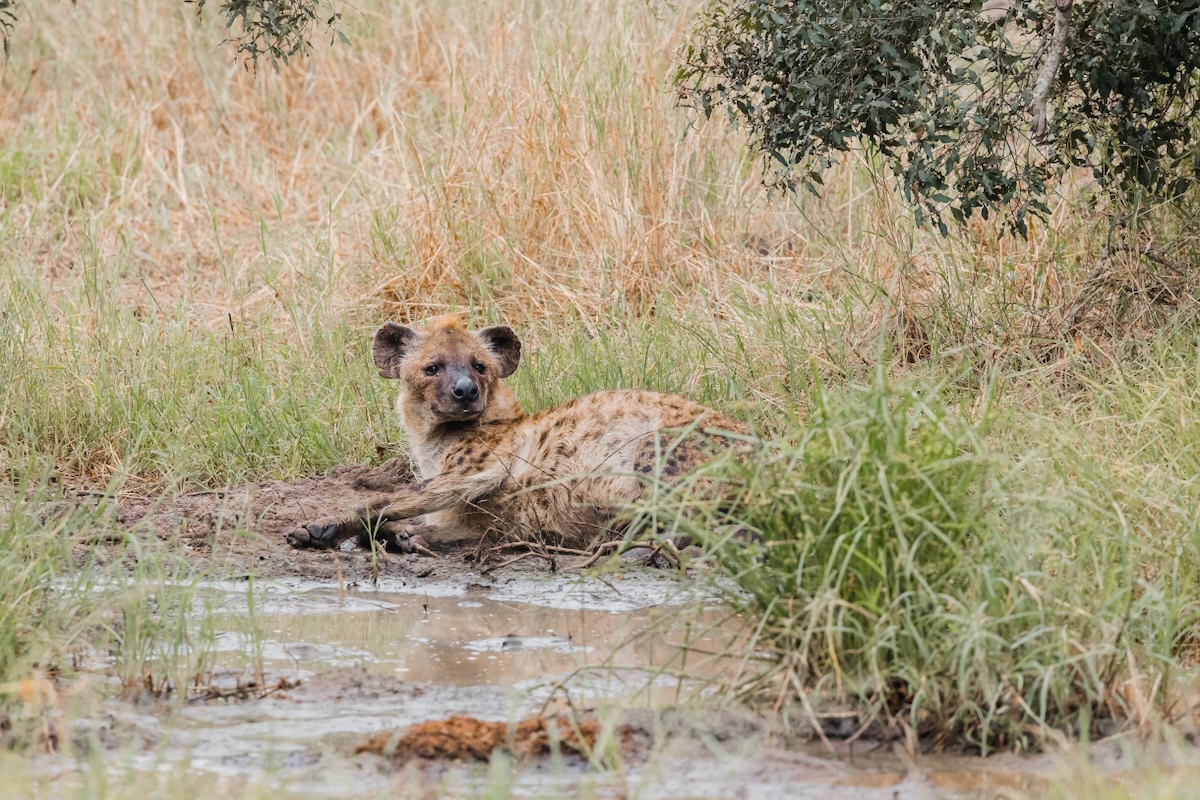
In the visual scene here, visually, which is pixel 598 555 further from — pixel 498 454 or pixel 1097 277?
pixel 1097 277

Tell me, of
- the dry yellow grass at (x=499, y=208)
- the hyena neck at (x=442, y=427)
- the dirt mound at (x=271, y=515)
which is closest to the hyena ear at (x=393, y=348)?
the hyena neck at (x=442, y=427)

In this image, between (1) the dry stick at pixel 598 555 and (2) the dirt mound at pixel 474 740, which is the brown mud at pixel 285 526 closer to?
(1) the dry stick at pixel 598 555

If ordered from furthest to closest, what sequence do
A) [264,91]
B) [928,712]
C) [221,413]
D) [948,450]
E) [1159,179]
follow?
1. [264,91]
2. [221,413]
3. [1159,179]
4. [948,450]
5. [928,712]

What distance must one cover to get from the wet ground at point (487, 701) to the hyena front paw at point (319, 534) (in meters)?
0.34

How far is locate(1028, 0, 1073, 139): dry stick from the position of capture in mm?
5465

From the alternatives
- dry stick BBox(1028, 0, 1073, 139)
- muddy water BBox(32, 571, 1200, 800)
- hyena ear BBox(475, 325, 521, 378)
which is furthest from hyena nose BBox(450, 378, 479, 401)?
dry stick BBox(1028, 0, 1073, 139)

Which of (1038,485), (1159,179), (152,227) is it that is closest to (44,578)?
(1038,485)

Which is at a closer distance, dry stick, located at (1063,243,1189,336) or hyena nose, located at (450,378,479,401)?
hyena nose, located at (450,378,479,401)

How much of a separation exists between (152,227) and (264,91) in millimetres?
1622

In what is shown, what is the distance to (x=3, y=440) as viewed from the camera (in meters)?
6.50

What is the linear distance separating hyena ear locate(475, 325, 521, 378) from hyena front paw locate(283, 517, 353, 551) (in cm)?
98

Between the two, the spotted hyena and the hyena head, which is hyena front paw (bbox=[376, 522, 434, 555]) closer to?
the spotted hyena

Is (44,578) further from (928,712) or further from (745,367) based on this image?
(745,367)

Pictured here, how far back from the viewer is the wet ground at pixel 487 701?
329 centimetres
